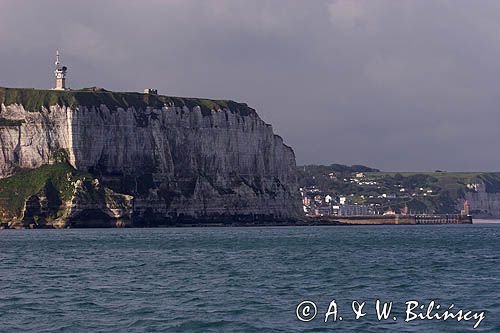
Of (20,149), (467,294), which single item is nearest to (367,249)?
(467,294)

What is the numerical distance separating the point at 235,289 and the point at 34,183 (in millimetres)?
142072

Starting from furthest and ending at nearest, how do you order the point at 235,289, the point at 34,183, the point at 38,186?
the point at 34,183, the point at 38,186, the point at 235,289

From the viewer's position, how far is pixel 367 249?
10069 cm

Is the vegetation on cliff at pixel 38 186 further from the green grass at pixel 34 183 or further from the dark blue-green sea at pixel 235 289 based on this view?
the dark blue-green sea at pixel 235 289

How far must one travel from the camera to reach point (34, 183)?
639 ft

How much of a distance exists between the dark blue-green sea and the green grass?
98.8 meters

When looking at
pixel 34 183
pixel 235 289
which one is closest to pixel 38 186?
pixel 34 183

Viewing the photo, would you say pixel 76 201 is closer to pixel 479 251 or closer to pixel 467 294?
pixel 479 251

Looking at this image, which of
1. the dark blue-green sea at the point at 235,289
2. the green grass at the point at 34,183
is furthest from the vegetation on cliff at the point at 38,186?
the dark blue-green sea at the point at 235,289

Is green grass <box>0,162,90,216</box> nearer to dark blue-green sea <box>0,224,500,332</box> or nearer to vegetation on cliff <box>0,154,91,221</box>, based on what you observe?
vegetation on cliff <box>0,154,91,221</box>

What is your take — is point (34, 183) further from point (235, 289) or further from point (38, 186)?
point (235, 289)

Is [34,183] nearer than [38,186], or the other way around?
[38,186]

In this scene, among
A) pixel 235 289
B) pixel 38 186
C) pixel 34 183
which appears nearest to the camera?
pixel 235 289

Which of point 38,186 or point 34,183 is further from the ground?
point 34,183
